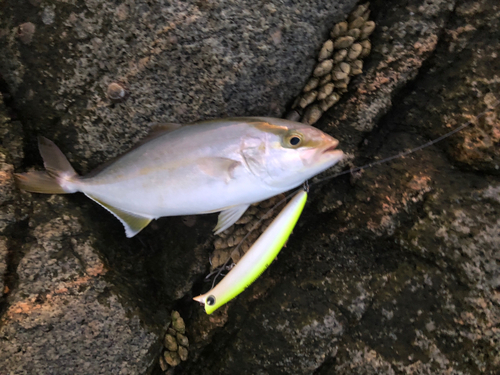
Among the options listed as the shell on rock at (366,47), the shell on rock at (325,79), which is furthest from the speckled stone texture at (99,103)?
the shell on rock at (366,47)

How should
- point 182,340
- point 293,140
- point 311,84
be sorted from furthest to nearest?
point 182,340, point 311,84, point 293,140

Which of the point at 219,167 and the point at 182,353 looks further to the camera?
the point at 182,353

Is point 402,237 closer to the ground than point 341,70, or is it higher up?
closer to the ground

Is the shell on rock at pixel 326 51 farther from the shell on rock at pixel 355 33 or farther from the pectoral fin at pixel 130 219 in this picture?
the pectoral fin at pixel 130 219

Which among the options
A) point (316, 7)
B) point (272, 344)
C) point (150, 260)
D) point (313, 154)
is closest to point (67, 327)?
point (150, 260)

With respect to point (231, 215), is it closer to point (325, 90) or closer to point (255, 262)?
point (255, 262)

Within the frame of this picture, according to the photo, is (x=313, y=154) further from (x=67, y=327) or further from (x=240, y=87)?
(x=67, y=327)

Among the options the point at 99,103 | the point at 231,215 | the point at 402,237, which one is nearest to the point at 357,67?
the point at 402,237
